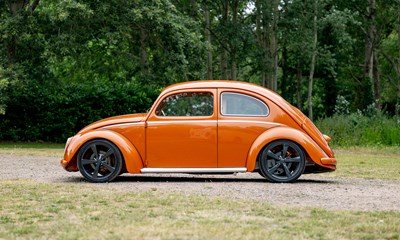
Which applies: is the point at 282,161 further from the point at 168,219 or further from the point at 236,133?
the point at 168,219

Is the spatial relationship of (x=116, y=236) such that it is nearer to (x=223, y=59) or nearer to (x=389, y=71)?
(x=223, y=59)

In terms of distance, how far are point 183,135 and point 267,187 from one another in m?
1.71

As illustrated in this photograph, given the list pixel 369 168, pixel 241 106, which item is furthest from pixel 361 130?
pixel 241 106

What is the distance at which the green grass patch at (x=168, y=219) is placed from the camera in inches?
283

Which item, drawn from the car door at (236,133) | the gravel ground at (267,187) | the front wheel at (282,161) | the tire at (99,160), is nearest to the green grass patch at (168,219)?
the gravel ground at (267,187)

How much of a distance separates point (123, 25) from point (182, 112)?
14880 millimetres

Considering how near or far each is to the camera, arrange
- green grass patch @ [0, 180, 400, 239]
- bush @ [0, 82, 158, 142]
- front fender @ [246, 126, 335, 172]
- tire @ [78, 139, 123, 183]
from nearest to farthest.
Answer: green grass patch @ [0, 180, 400, 239], front fender @ [246, 126, 335, 172], tire @ [78, 139, 123, 183], bush @ [0, 82, 158, 142]

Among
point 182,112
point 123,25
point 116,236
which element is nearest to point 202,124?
point 182,112

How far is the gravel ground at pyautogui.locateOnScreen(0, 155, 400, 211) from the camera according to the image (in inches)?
389

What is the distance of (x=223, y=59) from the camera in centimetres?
4234

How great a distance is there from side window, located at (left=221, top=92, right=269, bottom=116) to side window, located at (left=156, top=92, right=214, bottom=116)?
0.73 ft

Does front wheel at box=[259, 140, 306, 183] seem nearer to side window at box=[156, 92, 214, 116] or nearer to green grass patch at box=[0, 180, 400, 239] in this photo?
side window at box=[156, 92, 214, 116]

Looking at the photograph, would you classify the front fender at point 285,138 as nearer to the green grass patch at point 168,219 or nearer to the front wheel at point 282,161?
the front wheel at point 282,161

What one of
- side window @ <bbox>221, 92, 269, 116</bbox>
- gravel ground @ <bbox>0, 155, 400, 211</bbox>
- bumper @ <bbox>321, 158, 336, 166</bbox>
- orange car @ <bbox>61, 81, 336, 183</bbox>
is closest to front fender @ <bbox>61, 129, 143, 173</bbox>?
orange car @ <bbox>61, 81, 336, 183</bbox>
